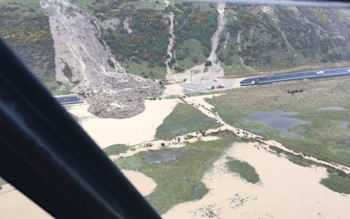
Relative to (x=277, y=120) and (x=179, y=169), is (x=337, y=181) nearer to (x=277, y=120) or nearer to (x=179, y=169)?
(x=179, y=169)

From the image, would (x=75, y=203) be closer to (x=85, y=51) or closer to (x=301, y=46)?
(x=85, y=51)

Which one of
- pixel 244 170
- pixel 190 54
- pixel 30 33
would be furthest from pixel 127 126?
pixel 30 33

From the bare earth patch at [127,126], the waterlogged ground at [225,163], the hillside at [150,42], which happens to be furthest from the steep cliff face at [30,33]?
the waterlogged ground at [225,163]

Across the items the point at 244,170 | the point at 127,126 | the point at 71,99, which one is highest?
the point at 71,99

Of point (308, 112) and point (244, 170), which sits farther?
point (308, 112)

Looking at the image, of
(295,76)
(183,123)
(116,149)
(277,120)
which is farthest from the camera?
(295,76)

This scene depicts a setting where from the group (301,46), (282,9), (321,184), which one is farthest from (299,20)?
(321,184)
